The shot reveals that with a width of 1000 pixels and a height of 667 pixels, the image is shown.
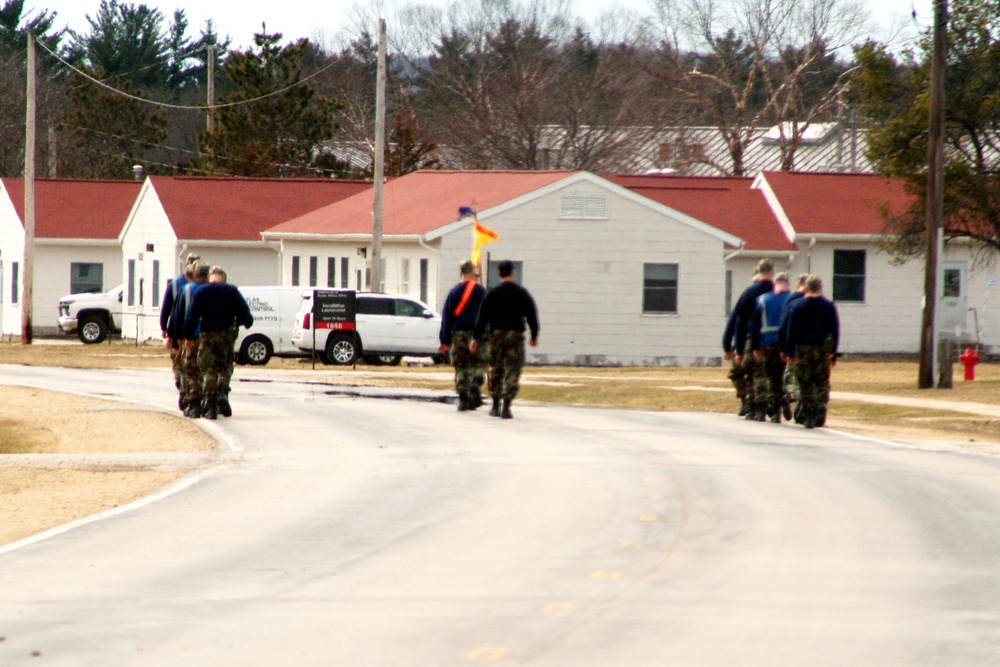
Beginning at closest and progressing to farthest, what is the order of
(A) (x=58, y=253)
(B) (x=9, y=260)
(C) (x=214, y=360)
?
(C) (x=214, y=360) → (A) (x=58, y=253) → (B) (x=9, y=260)

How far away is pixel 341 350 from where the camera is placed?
33.8 m

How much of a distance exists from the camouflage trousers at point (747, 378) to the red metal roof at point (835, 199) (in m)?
20.2

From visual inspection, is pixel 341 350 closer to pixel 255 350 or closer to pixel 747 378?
pixel 255 350

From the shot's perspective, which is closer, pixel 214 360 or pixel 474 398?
pixel 214 360

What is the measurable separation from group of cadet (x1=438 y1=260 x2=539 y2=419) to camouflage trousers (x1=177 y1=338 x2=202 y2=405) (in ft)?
9.33

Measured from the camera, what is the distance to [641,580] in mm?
8539

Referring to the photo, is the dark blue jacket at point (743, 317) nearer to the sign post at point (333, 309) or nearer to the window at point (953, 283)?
the sign post at point (333, 309)

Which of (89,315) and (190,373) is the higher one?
(89,315)

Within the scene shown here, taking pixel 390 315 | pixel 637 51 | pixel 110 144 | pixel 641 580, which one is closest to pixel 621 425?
pixel 641 580

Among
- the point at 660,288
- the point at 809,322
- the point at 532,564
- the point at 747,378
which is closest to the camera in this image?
the point at 532,564

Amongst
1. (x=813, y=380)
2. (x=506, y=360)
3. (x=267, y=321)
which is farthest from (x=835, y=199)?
(x=506, y=360)

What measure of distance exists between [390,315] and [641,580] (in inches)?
1030

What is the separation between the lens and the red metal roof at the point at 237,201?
4512 cm

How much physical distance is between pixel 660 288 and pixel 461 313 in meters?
17.9
